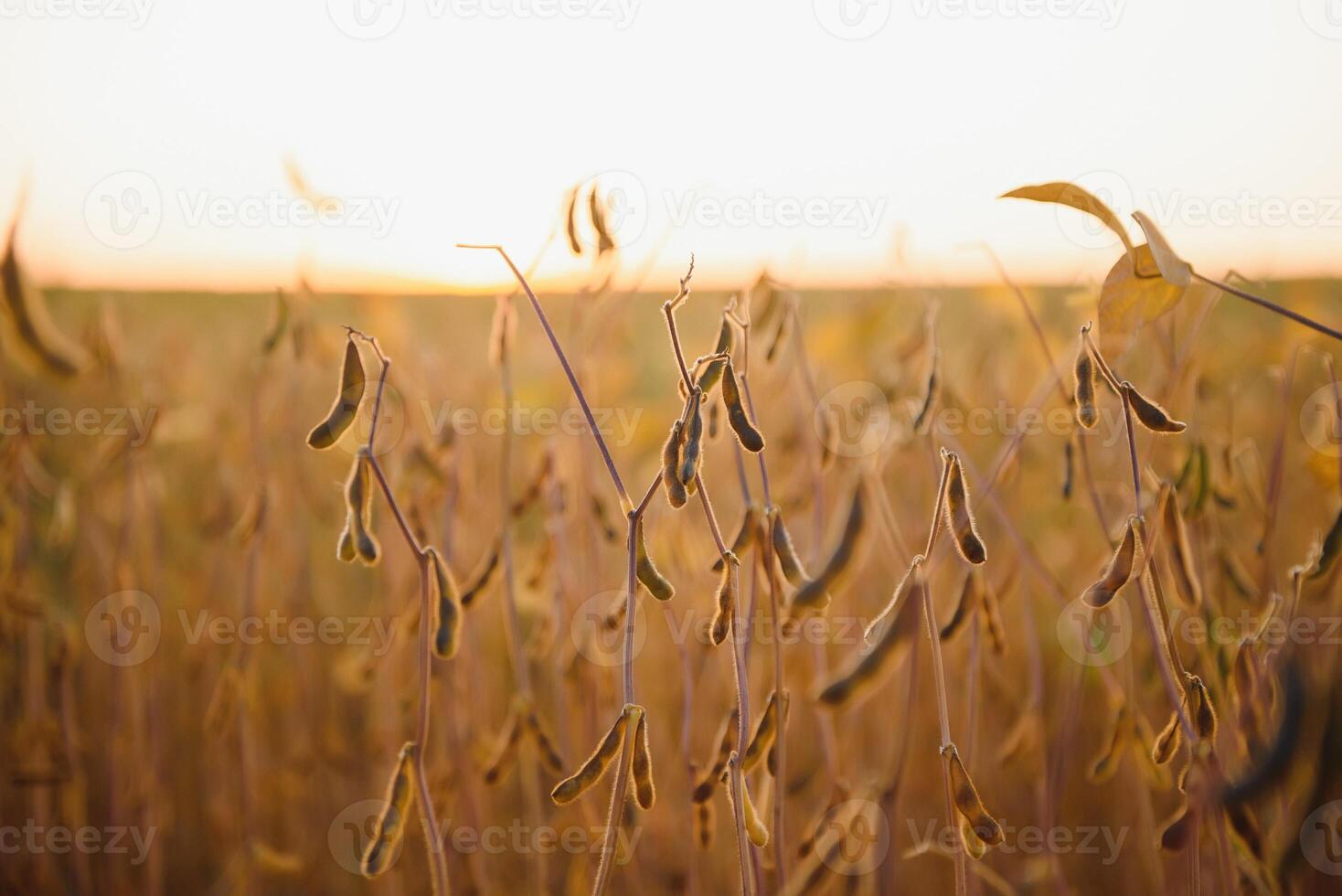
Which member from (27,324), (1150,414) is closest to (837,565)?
(1150,414)

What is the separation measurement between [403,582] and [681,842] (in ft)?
2.08

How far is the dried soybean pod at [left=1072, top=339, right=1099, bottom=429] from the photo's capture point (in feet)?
2.39

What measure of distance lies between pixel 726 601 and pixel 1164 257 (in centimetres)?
42

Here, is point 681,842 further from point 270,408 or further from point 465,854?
point 270,408

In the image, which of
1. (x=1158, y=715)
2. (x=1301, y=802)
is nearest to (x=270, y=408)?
(x=1301, y=802)

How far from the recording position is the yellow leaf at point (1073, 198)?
0.69m

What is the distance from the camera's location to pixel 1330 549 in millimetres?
744

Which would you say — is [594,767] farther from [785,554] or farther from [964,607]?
[964,607]

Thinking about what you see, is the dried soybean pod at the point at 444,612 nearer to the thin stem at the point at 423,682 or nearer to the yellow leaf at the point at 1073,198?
the thin stem at the point at 423,682

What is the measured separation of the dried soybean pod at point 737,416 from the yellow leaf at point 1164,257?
→ 319 mm

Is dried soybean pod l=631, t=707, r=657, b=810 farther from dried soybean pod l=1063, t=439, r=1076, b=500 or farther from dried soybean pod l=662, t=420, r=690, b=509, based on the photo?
dried soybean pod l=1063, t=439, r=1076, b=500

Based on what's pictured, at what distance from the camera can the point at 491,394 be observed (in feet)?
6.51

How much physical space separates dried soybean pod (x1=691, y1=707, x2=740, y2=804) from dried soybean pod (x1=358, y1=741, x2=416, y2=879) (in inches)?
10.8

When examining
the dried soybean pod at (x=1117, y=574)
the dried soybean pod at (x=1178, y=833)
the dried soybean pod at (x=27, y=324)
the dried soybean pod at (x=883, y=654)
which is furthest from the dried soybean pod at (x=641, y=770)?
the dried soybean pod at (x=27, y=324)
